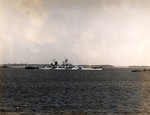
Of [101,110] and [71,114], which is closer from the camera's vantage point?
[71,114]

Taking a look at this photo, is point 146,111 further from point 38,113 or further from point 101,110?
point 38,113

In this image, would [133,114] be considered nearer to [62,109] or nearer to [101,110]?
[101,110]

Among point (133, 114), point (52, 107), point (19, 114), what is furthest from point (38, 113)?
point (133, 114)

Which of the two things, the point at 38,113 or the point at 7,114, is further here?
the point at 38,113

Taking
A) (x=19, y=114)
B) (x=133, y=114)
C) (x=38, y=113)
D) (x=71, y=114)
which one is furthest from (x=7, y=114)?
(x=133, y=114)

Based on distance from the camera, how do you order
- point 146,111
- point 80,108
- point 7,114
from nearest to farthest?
point 7,114 → point 146,111 → point 80,108

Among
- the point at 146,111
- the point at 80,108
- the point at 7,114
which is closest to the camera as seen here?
the point at 7,114

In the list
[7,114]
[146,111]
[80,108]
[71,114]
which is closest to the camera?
[7,114]

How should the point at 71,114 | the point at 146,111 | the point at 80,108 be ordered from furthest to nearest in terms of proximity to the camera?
the point at 80,108
the point at 146,111
the point at 71,114

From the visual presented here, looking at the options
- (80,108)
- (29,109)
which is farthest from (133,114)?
(29,109)
